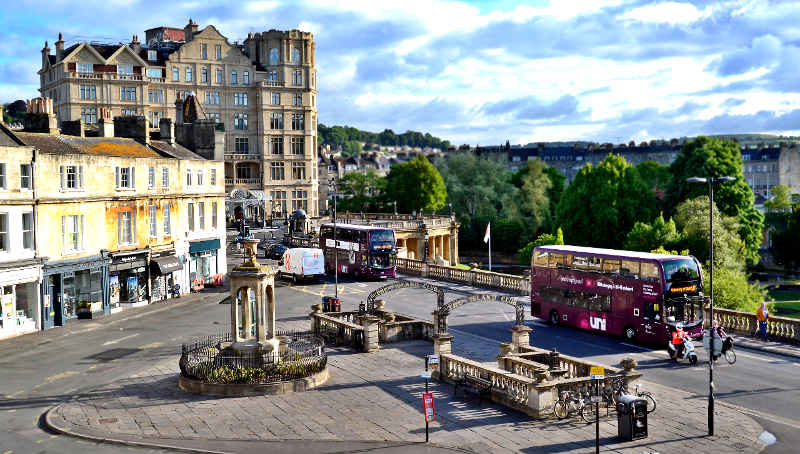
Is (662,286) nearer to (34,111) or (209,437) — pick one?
(209,437)

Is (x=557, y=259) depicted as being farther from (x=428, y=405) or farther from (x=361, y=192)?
(x=361, y=192)

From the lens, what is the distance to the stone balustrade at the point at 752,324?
33.5 meters

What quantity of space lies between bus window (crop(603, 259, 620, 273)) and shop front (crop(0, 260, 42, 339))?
27.6 meters

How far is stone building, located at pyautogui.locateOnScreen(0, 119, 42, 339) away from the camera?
36.9m

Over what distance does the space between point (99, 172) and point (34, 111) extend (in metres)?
6.11

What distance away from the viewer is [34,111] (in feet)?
151

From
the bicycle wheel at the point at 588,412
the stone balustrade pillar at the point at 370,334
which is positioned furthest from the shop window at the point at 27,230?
the bicycle wheel at the point at 588,412

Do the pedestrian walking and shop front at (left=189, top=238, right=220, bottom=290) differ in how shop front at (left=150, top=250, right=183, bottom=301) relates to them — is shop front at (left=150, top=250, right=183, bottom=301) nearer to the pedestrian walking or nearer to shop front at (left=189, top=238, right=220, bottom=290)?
shop front at (left=189, top=238, right=220, bottom=290)

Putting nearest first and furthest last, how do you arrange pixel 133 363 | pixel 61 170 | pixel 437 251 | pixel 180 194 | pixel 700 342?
1. pixel 133 363
2. pixel 700 342
3. pixel 61 170
4. pixel 180 194
5. pixel 437 251

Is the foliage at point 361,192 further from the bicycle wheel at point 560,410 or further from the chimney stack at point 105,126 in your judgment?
the bicycle wheel at point 560,410

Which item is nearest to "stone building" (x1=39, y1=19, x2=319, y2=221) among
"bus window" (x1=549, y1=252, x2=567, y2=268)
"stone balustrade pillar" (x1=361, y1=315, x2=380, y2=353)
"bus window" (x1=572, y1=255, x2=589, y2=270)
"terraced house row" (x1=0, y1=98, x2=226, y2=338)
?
"terraced house row" (x1=0, y1=98, x2=226, y2=338)

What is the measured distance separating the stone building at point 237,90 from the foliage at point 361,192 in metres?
23.5

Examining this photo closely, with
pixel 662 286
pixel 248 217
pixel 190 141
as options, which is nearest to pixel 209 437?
pixel 662 286

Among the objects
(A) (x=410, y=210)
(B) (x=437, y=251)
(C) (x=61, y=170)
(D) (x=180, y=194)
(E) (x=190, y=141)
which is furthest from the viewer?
(A) (x=410, y=210)
